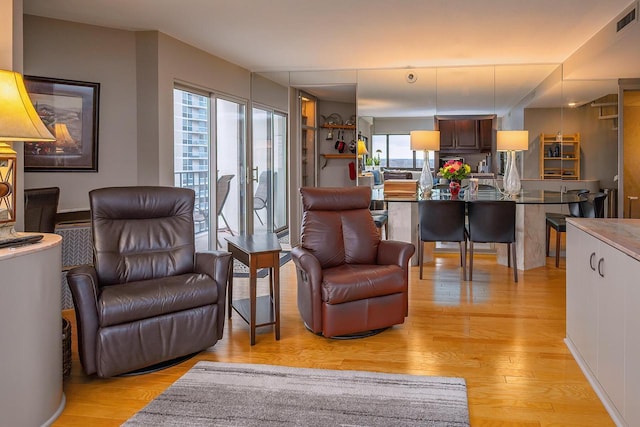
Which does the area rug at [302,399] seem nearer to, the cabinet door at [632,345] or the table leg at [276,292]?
the table leg at [276,292]

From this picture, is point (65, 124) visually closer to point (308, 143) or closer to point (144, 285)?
point (144, 285)

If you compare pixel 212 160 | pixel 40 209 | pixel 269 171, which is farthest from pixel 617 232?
pixel 269 171

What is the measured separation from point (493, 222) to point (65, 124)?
4.11 meters

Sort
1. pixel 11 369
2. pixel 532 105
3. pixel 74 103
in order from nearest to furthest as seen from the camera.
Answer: pixel 11 369 < pixel 74 103 < pixel 532 105

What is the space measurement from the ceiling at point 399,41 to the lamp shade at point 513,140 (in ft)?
2.30

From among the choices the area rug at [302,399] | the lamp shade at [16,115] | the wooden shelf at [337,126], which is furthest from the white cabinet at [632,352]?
the wooden shelf at [337,126]

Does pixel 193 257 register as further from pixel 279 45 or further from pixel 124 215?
pixel 279 45

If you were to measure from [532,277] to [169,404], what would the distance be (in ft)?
13.6

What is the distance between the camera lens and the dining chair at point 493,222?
523cm

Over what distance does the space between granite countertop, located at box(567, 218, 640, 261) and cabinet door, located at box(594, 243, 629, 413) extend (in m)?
0.04

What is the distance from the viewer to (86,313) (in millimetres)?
2818

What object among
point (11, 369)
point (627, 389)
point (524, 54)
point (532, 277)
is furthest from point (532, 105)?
point (11, 369)

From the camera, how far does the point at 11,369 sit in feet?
7.14

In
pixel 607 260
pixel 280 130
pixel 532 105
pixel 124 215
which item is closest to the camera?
pixel 607 260
